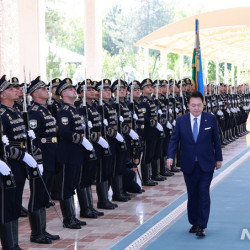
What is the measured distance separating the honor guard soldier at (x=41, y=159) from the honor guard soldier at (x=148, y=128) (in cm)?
369

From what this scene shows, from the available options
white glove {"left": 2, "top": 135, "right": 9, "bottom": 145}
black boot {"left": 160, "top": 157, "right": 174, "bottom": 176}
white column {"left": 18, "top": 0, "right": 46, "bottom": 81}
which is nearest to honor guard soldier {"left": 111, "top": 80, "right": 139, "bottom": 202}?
black boot {"left": 160, "top": 157, "right": 174, "bottom": 176}

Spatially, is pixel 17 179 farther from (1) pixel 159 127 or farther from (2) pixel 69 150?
(1) pixel 159 127

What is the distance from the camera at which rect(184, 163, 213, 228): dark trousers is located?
22.2 ft

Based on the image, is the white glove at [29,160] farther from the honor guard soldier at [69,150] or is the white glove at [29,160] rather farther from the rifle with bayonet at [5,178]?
the honor guard soldier at [69,150]

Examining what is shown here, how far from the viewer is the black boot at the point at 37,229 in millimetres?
6598

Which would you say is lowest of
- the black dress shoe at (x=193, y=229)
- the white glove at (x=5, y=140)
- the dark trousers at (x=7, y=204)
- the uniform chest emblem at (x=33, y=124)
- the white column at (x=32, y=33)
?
the black dress shoe at (x=193, y=229)

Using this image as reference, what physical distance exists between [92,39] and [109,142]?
9.41 metres

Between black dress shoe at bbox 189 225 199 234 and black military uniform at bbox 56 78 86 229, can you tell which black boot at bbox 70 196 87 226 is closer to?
black military uniform at bbox 56 78 86 229

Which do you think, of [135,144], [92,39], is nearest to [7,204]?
[135,144]

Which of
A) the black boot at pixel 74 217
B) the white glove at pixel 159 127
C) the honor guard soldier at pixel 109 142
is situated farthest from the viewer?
the white glove at pixel 159 127

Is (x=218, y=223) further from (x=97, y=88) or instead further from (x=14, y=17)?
(x=14, y=17)

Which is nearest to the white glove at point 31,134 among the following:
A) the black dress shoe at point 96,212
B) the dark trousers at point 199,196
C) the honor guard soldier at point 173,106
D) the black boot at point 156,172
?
the dark trousers at point 199,196

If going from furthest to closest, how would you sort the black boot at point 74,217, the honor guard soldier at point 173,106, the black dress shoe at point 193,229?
the honor guard soldier at point 173,106, the black boot at point 74,217, the black dress shoe at point 193,229

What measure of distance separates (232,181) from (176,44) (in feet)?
43.2
